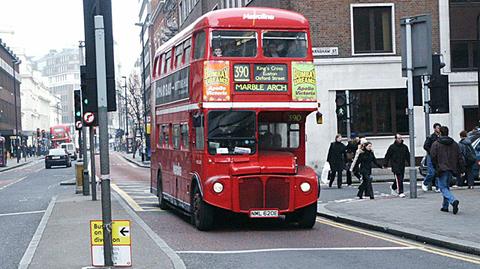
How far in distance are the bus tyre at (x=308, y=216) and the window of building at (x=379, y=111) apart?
20.3m

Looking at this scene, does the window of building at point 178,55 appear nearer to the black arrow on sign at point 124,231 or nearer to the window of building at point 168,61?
the window of building at point 168,61

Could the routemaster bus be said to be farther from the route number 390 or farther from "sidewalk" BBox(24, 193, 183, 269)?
"sidewalk" BBox(24, 193, 183, 269)

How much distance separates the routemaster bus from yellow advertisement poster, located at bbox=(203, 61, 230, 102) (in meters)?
0.02

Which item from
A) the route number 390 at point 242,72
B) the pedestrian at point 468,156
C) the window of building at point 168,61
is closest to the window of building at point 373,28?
the pedestrian at point 468,156

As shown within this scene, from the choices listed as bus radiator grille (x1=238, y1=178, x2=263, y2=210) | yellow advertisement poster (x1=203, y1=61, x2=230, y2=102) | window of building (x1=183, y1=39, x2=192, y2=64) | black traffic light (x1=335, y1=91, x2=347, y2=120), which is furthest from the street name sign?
black traffic light (x1=335, y1=91, x2=347, y2=120)

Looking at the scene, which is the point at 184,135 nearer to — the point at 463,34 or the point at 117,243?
the point at 117,243

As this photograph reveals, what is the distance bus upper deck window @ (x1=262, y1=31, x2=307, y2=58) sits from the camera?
53.3 feet

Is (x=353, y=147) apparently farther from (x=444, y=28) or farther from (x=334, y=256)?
(x=334, y=256)

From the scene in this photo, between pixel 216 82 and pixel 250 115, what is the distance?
93cm

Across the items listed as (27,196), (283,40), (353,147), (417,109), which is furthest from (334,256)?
(417,109)

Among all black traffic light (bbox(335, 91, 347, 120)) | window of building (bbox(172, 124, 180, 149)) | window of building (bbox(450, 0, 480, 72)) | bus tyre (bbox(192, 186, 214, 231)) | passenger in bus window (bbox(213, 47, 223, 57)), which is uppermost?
window of building (bbox(450, 0, 480, 72))

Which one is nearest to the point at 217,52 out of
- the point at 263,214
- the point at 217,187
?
the point at 217,187

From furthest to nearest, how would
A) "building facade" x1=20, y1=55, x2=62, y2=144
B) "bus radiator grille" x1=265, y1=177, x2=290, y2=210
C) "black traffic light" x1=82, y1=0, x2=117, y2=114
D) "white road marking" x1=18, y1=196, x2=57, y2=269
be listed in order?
"building facade" x1=20, y1=55, x2=62, y2=144, "bus radiator grille" x1=265, y1=177, x2=290, y2=210, "white road marking" x1=18, y1=196, x2=57, y2=269, "black traffic light" x1=82, y1=0, x2=117, y2=114

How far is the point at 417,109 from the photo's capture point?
35.8 meters
